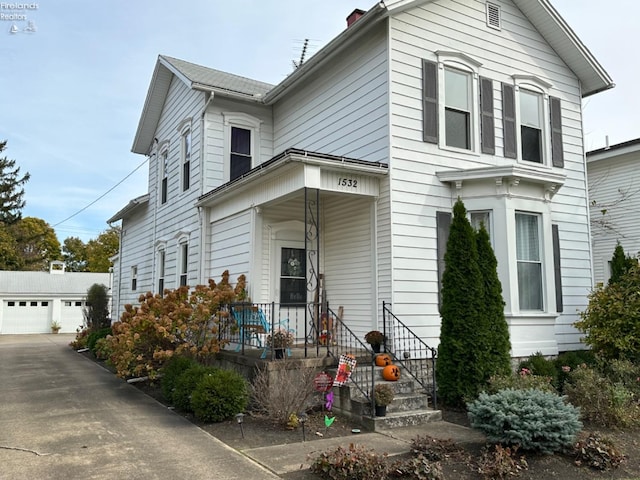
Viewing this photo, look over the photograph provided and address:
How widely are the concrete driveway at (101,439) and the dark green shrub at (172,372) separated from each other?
1.05 feet

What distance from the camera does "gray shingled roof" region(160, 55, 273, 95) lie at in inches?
524

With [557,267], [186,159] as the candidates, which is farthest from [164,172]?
[557,267]

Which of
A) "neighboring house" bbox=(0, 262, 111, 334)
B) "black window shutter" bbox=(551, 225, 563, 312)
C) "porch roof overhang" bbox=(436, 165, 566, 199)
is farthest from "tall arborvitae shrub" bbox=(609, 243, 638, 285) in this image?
"neighboring house" bbox=(0, 262, 111, 334)

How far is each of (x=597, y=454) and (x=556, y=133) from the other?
8353 mm

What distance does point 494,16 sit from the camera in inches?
447

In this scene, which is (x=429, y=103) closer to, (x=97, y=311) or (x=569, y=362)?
(x=569, y=362)

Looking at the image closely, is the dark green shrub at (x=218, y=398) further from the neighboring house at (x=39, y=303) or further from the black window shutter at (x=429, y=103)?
the neighboring house at (x=39, y=303)

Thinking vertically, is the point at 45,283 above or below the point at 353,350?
above

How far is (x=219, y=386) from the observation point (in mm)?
7508

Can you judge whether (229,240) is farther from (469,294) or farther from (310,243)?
(469,294)

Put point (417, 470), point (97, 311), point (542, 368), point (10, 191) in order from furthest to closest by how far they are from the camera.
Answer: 1. point (10, 191)
2. point (97, 311)
3. point (542, 368)
4. point (417, 470)

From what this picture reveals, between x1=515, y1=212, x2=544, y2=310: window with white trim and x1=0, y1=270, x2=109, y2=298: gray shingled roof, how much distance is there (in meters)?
30.2

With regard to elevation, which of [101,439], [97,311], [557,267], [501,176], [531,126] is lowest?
[101,439]

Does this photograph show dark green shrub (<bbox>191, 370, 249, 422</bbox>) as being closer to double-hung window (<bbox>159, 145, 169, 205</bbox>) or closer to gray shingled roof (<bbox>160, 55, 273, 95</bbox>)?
gray shingled roof (<bbox>160, 55, 273, 95</bbox>)
